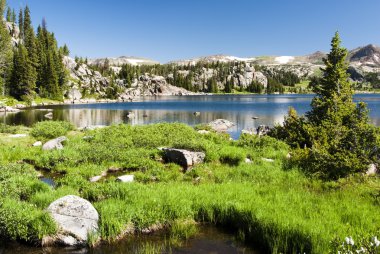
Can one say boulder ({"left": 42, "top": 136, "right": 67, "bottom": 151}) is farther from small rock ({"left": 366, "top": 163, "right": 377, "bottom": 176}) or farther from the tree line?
the tree line

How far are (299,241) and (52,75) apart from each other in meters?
129

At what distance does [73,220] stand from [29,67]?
114 metres

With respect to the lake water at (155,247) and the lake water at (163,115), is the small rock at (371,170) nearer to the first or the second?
the lake water at (155,247)

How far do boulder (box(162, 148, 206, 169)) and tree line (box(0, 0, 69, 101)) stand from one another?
99.9m

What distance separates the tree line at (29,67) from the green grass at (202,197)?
9645 centimetres

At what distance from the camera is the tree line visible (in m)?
107

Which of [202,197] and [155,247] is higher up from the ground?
[202,197]

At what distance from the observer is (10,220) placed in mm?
10789

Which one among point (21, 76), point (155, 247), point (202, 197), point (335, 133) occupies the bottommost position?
point (155, 247)

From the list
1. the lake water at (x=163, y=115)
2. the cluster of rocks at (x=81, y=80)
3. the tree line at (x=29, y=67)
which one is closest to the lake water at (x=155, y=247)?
the lake water at (x=163, y=115)

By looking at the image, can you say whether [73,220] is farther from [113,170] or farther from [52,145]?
[52,145]

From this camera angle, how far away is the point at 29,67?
110 m

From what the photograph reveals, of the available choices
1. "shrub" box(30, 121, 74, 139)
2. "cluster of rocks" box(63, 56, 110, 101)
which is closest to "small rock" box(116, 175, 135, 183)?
"shrub" box(30, 121, 74, 139)

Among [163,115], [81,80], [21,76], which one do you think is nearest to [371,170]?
[163,115]
